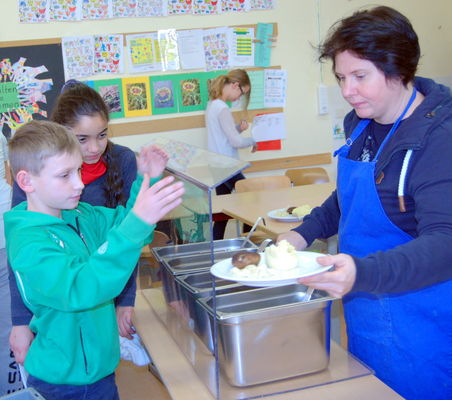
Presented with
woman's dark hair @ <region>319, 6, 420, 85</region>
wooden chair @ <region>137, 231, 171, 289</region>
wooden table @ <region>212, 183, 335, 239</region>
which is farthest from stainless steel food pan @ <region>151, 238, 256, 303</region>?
wooden table @ <region>212, 183, 335, 239</region>

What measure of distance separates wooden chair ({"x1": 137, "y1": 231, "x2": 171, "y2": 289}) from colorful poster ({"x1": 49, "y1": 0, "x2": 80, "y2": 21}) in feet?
11.9

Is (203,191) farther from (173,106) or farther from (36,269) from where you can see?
(173,106)

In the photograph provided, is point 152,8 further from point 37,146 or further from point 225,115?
point 37,146

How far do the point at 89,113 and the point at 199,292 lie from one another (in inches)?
31.1

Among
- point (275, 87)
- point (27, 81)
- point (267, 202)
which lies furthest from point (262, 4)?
point (267, 202)

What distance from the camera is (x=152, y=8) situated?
17.2 feet

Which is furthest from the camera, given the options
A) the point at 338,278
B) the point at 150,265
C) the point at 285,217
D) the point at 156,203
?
the point at 285,217

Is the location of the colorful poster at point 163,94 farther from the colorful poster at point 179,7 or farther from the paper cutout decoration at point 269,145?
the paper cutout decoration at point 269,145

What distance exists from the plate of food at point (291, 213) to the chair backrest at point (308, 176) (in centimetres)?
150

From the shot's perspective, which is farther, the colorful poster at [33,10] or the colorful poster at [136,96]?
the colorful poster at [136,96]

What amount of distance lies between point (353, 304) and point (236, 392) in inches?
17.8

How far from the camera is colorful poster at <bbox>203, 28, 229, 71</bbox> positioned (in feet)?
17.9

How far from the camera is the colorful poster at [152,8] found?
17.1ft

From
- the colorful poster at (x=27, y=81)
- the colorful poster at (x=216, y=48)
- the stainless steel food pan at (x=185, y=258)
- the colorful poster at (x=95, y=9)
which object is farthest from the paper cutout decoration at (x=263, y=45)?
the stainless steel food pan at (x=185, y=258)
